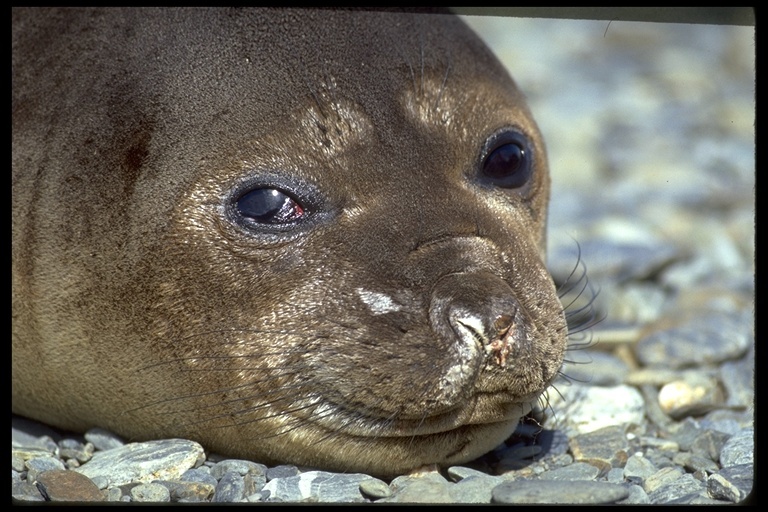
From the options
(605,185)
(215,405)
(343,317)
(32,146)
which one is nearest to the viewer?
(343,317)

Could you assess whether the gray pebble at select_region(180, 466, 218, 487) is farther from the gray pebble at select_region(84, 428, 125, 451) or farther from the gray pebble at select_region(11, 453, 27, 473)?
the gray pebble at select_region(11, 453, 27, 473)

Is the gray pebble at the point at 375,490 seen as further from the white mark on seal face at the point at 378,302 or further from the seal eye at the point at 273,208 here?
the seal eye at the point at 273,208

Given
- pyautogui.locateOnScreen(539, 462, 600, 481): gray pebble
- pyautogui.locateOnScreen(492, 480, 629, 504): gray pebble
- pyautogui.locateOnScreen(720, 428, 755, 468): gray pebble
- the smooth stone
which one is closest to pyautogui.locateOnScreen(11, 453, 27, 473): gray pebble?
pyautogui.locateOnScreen(492, 480, 629, 504): gray pebble

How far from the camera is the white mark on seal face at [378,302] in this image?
3.64 metres

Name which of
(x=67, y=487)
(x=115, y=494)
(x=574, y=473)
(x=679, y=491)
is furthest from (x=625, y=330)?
(x=67, y=487)

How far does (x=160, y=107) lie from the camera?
3.97m

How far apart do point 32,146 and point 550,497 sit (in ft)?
7.77

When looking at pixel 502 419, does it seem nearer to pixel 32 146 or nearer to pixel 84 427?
pixel 84 427

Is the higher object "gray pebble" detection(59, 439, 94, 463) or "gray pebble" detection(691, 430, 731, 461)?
"gray pebble" detection(59, 439, 94, 463)

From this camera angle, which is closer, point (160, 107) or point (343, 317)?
point (343, 317)

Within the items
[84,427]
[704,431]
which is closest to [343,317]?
[84,427]

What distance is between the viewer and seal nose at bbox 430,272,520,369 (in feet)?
11.6

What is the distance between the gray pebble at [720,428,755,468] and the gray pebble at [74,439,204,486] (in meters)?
1.95

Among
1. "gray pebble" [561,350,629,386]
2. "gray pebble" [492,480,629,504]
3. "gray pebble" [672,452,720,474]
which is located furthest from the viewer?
"gray pebble" [561,350,629,386]
